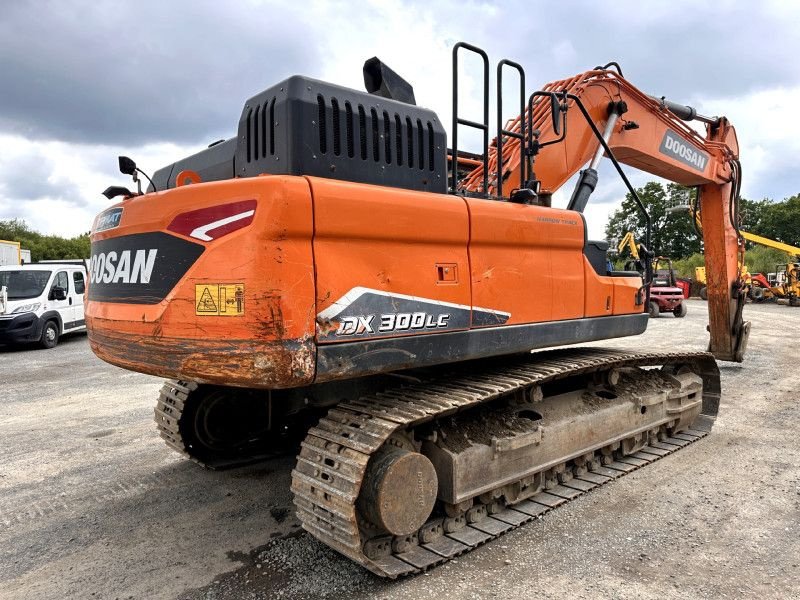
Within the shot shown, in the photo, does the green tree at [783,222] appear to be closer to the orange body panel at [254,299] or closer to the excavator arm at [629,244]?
the excavator arm at [629,244]

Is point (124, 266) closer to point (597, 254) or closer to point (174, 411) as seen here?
point (174, 411)

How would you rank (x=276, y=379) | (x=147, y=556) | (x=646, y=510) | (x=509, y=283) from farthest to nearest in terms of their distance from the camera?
(x=646, y=510), (x=509, y=283), (x=147, y=556), (x=276, y=379)

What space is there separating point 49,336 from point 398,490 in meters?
13.3

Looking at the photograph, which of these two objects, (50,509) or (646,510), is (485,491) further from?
(50,509)

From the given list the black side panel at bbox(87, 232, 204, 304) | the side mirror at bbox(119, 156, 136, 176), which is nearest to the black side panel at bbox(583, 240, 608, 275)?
the black side panel at bbox(87, 232, 204, 304)

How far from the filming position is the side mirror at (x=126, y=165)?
363cm

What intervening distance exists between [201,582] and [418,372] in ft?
6.05

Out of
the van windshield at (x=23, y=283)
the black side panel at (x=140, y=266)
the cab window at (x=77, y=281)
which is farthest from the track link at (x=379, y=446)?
the cab window at (x=77, y=281)

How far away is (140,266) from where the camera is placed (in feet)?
10.0

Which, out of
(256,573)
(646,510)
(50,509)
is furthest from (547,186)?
(50,509)

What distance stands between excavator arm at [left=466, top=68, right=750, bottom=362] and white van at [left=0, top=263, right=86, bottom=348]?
12052 millimetres

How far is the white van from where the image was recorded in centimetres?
1280

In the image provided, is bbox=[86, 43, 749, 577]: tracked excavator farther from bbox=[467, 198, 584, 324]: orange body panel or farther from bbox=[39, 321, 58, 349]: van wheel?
bbox=[39, 321, 58, 349]: van wheel

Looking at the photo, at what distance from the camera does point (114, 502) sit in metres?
4.09
